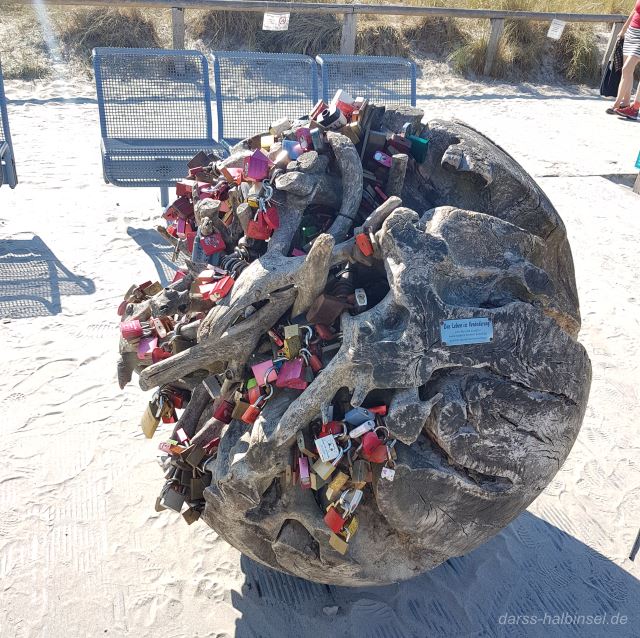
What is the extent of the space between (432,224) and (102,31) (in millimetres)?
10804

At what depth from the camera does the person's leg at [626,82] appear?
10.5m

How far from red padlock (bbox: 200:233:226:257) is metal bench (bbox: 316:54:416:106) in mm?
5002

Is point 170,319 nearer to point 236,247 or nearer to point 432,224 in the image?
point 236,247

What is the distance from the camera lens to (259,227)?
2707mm

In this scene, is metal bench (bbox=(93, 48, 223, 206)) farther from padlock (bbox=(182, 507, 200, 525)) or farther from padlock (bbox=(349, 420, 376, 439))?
padlock (bbox=(349, 420, 376, 439))

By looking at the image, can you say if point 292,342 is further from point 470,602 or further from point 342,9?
point 342,9

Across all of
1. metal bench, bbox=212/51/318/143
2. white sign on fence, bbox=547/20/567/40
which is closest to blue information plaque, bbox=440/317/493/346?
metal bench, bbox=212/51/318/143

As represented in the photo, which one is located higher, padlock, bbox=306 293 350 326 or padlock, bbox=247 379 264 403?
padlock, bbox=306 293 350 326

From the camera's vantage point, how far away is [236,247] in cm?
289

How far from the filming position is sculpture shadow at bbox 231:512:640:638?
304 cm

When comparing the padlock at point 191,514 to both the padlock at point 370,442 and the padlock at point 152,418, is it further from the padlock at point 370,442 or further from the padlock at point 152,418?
the padlock at point 370,442

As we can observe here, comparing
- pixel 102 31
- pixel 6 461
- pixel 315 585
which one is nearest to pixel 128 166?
pixel 6 461

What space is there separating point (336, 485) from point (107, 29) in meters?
11.1

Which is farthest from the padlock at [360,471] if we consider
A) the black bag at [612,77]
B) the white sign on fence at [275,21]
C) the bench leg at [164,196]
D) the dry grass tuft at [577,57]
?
the dry grass tuft at [577,57]
